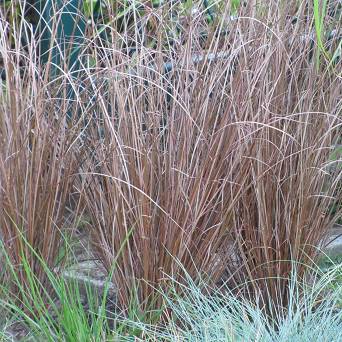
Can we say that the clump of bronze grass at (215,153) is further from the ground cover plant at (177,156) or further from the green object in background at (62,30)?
the green object in background at (62,30)

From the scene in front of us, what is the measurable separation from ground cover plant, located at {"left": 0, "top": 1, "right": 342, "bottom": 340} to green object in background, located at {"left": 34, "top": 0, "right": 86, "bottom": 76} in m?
0.05

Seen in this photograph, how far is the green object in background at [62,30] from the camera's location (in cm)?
280

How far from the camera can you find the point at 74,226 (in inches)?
112

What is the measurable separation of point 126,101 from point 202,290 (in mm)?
→ 768

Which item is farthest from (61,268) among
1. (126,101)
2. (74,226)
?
(126,101)

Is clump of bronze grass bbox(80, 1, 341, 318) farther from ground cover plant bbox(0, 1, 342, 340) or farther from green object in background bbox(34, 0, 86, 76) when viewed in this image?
green object in background bbox(34, 0, 86, 76)

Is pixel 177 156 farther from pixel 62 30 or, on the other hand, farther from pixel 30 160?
pixel 62 30

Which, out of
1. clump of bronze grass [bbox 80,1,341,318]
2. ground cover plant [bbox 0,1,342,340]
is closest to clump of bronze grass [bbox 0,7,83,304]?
ground cover plant [bbox 0,1,342,340]

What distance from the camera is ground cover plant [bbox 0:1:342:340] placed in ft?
8.89

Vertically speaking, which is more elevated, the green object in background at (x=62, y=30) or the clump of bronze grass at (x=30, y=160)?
the green object in background at (x=62, y=30)

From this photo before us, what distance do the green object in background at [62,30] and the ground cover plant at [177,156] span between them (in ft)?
0.17

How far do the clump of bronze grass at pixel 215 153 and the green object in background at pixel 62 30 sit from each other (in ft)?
0.50

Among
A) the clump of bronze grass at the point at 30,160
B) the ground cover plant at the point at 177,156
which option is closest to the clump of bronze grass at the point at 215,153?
the ground cover plant at the point at 177,156

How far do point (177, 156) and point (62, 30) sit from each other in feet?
2.28
